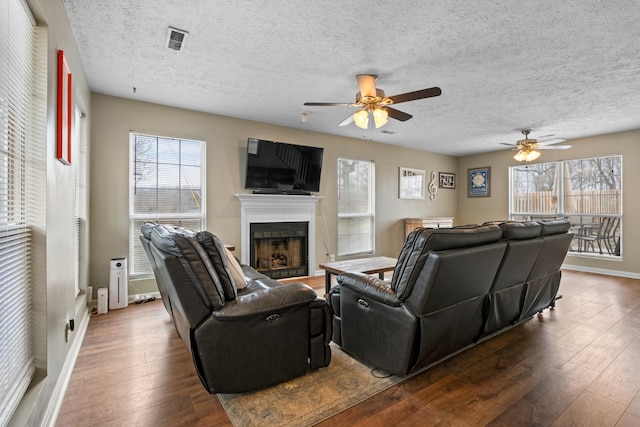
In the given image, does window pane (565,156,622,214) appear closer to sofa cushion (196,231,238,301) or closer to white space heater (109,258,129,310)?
sofa cushion (196,231,238,301)

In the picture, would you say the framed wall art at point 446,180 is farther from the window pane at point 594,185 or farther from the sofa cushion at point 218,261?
the sofa cushion at point 218,261

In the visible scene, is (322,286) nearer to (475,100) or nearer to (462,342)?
(462,342)

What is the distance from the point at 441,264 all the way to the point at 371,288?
537mm

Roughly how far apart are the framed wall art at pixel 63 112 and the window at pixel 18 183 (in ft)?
0.95

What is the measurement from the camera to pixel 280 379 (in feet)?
6.48

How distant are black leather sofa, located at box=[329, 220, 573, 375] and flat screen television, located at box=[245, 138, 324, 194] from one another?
2603 millimetres

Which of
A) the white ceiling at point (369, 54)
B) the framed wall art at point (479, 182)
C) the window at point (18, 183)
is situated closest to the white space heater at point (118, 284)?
the white ceiling at point (369, 54)

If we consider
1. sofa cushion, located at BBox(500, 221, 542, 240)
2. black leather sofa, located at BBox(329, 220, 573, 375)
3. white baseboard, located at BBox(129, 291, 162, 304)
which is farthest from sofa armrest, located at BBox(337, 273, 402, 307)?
white baseboard, located at BBox(129, 291, 162, 304)

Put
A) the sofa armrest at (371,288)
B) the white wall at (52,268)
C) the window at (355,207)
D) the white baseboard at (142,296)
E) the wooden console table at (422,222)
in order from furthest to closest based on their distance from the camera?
the wooden console table at (422,222), the window at (355,207), the white baseboard at (142,296), the sofa armrest at (371,288), the white wall at (52,268)

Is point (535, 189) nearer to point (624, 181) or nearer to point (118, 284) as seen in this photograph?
point (624, 181)

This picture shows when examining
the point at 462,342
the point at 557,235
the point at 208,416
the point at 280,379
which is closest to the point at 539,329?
the point at 557,235

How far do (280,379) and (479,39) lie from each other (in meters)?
2.94

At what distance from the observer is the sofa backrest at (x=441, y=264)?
Result: 1842mm

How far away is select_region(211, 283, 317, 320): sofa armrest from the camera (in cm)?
178
